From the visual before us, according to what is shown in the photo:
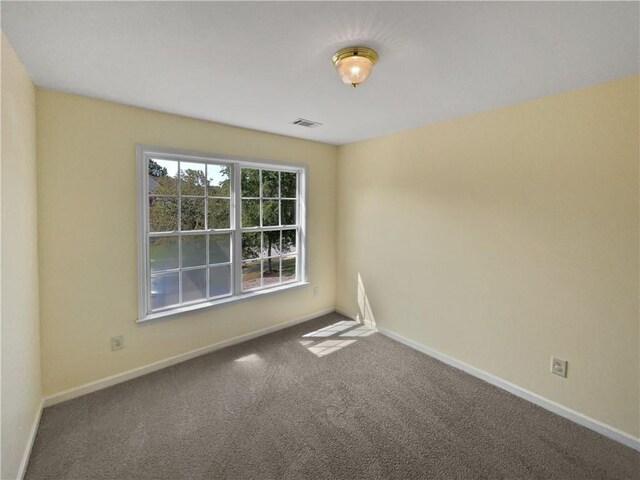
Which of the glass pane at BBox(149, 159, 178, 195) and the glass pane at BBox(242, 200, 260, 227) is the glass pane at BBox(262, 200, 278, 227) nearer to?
the glass pane at BBox(242, 200, 260, 227)

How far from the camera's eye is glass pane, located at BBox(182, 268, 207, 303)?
9.96 ft

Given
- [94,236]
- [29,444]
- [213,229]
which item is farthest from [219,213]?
[29,444]

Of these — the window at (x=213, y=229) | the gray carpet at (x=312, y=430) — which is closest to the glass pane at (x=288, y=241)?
the window at (x=213, y=229)

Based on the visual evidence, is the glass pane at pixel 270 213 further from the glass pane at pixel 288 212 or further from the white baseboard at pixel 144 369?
the white baseboard at pixel 144 369

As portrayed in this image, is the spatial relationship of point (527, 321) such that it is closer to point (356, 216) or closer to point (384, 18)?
point (356, 216)

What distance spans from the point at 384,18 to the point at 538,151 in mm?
1691

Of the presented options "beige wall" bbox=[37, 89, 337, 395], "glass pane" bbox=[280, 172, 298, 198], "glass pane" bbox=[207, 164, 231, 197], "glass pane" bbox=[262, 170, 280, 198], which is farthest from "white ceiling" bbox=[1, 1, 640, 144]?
"glass pane" bbox=[280, 172, 298, 198]

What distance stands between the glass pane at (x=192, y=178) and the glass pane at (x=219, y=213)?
18cm

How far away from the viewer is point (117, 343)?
2.57 m

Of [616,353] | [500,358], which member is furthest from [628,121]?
[500,358]

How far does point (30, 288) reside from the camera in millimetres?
1961

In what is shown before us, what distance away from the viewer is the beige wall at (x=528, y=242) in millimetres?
1969

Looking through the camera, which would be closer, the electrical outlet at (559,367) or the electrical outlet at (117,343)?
the electrical outlet at (559,367)

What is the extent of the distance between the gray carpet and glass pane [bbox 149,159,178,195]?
1675 mm
